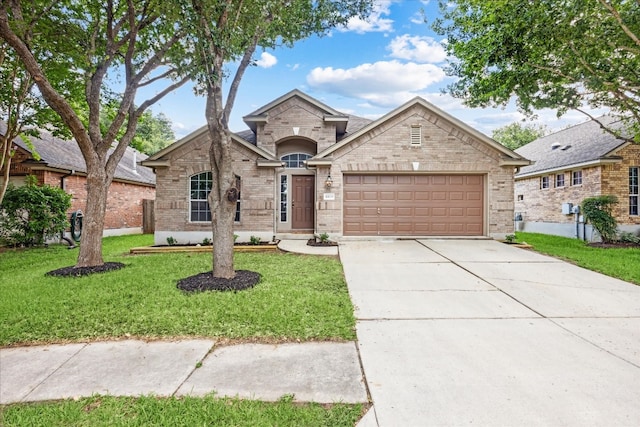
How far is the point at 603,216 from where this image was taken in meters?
11.3

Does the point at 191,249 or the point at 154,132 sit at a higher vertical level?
the point at 154,132

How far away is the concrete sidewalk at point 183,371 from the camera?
8.48 ft

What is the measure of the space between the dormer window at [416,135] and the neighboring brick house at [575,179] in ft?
25.9

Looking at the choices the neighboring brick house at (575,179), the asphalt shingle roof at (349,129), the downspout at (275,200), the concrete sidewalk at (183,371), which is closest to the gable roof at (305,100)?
the asphalt shingle roof at (349,129)

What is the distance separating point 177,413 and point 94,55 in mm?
9949

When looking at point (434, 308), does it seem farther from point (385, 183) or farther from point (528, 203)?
point (528, 203)

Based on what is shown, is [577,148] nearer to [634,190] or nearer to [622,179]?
[622,179]

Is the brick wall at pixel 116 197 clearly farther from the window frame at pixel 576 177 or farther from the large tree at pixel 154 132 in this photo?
the window frame at pixel 576 177

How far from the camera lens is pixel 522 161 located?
35.6 ft

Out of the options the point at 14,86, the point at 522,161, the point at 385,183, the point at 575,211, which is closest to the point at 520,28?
the point at 522,161

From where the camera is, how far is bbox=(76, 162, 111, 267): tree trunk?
23.5ft

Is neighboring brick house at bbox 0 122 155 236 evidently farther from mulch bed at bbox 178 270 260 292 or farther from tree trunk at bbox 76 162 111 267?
mulch bed at bbox 178 270 260 292

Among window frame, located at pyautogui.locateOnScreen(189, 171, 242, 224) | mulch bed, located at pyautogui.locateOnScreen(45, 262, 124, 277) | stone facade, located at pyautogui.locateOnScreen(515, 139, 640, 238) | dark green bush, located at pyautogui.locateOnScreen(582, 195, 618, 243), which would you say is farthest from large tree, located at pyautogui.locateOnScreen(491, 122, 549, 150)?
mulch bed, located at pyautogui.locateOnScreen(45, 262, 124, 277)

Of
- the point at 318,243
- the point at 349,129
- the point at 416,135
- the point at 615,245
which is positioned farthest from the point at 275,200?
the point at 615,245
